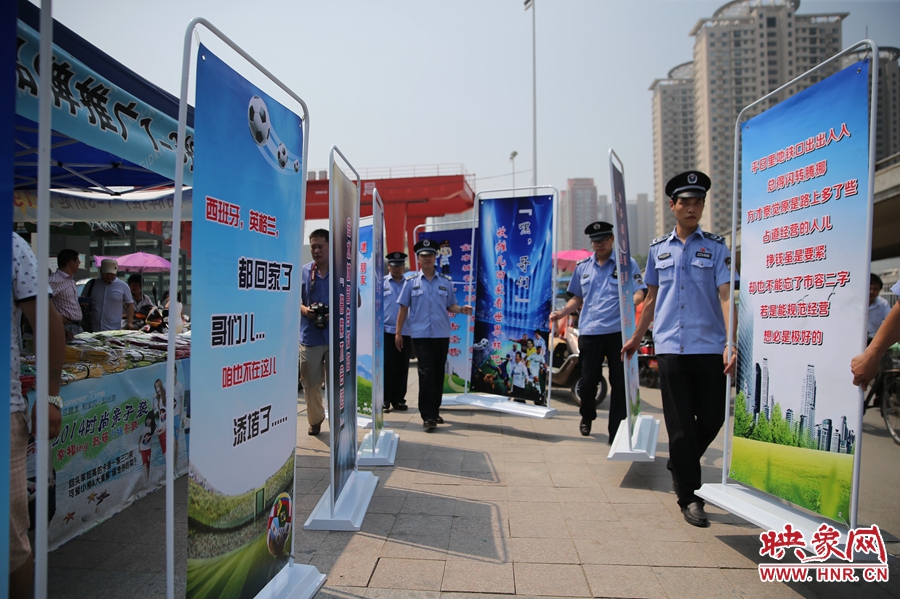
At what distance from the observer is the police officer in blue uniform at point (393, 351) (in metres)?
6.66

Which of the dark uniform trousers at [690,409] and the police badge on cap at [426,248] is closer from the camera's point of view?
the dark uniform trousers at [690,409]

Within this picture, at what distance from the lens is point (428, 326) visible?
5641 mm

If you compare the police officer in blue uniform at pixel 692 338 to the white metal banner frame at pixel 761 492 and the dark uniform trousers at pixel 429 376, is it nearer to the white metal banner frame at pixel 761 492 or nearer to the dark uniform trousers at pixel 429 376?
the white metal banner frame at pixel 761 492

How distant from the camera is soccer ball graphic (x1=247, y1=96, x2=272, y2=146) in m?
2.01

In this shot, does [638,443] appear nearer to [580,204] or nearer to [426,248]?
[426,248]

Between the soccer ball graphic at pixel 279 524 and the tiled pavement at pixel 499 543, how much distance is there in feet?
1.03

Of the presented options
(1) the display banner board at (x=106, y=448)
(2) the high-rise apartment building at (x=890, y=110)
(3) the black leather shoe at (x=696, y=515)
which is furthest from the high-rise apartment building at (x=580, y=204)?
(1) the display banner board at (x=106, y=448)

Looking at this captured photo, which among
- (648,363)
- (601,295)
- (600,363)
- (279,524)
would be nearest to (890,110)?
(648,363)

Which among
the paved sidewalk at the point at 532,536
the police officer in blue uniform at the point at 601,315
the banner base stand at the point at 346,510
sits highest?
the police officer in blue uniform at the point at 601,315

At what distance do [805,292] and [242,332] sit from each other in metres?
2.44

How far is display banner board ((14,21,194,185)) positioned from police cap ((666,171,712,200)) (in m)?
2.68

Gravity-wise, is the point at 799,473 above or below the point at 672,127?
below

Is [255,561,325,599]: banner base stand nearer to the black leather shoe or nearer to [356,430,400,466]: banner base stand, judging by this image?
[356,430,400,466]: banner base stand

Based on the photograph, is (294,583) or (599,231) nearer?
(294,583)
